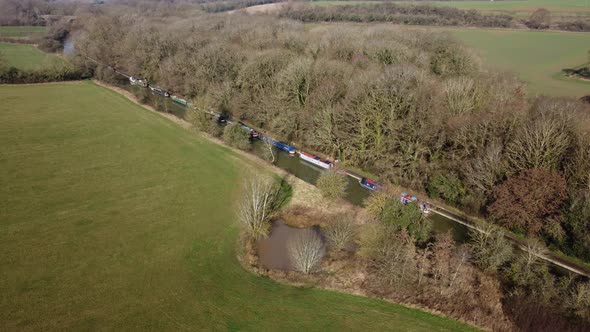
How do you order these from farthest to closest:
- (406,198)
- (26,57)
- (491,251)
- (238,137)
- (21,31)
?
(21,31), (26,57), (238,137), (406,198), (491,251)

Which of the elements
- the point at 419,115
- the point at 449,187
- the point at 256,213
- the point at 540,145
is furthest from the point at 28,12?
the point at 540,145

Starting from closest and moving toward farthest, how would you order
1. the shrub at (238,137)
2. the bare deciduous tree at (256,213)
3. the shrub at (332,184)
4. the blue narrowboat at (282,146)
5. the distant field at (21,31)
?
the bare deciduous tree at (256,213) → the shrub at (332,184) → the shrub at (238,137) → the blue narrowboat at (282,146) → the distant field at (21,31)

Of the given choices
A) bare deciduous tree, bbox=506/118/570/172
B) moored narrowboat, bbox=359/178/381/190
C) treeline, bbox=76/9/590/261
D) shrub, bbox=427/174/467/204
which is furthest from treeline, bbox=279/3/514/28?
shrub, bbox=427/174/467/204

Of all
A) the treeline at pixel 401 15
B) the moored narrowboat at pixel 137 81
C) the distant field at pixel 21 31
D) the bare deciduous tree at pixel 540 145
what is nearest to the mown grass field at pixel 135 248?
the bare deciduous tree at pixel 540 145

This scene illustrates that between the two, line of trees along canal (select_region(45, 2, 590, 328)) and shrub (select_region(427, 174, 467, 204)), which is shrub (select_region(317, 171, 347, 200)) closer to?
line of trees along canal (select_region(45, 2, 590, 328))

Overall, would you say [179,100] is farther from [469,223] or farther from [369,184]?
[469,223]

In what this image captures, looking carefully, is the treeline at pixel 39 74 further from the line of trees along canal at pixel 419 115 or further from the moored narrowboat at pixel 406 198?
the moored narrowboat at pixel 406 198
